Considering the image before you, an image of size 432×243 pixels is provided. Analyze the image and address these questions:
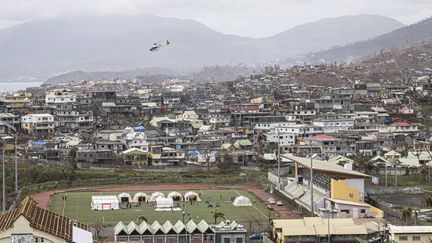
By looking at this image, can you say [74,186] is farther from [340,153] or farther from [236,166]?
[340,153]

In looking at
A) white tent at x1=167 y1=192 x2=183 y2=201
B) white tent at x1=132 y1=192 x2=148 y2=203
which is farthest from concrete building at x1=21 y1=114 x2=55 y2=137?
white tent at x1=167 y1=192 x2=183 y2=201

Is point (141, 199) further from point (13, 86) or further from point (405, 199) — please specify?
point (13, 86)

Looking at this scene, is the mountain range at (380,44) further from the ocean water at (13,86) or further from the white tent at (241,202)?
the white tent at (241,202)

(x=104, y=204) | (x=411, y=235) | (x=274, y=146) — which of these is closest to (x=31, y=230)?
(x=411, y=235)

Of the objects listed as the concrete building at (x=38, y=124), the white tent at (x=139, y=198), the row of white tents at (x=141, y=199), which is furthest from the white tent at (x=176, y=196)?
the concrete building at (x=38, y=124)

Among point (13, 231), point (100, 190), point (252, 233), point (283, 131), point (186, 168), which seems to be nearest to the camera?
point (13, 231)

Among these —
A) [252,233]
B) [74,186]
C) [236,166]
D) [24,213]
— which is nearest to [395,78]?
[236,166]
